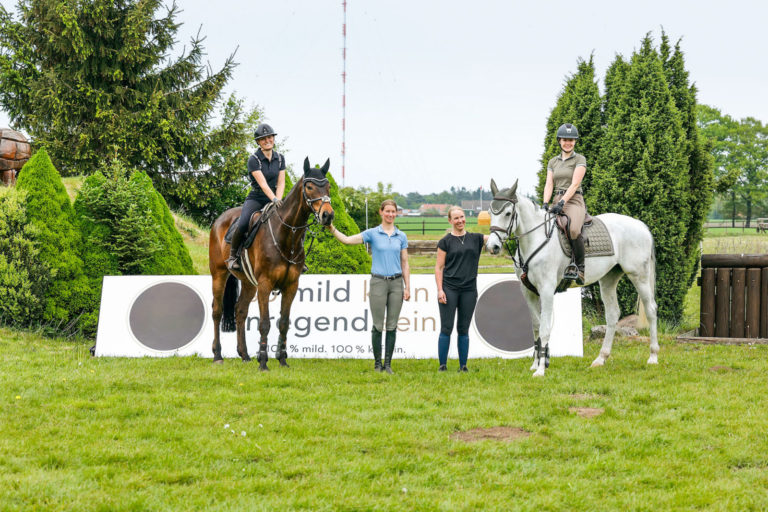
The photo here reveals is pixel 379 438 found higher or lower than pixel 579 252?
lower

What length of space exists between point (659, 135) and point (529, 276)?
5.45 meters

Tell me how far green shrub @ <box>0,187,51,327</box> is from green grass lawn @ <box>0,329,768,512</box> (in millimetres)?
2834

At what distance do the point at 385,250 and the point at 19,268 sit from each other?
6814mm

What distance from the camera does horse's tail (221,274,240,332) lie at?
35.1ft

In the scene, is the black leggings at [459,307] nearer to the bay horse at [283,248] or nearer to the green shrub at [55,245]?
the bay horse at [283,248]

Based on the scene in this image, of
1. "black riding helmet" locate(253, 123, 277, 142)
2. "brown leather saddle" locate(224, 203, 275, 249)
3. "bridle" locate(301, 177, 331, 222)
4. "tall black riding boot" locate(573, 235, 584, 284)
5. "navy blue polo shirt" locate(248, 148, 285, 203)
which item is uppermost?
"black riding helmet" locate(253, 123, 277, 142)

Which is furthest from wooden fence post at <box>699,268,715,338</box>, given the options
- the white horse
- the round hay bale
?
the round hay bale

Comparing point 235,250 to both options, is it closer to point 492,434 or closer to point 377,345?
point 377,345

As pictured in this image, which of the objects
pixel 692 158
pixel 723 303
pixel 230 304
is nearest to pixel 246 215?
pixel 230 304

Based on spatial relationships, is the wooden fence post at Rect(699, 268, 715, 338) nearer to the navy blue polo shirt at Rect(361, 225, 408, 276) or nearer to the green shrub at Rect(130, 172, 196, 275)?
the navy blue polo shirt at Rect(361, 225, 408, 276)

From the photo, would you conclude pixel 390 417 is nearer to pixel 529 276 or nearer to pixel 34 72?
pixel 529 276

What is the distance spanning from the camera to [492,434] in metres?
6.09

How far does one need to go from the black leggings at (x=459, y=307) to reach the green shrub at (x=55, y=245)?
6846 mm

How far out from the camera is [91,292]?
12406 mm
